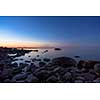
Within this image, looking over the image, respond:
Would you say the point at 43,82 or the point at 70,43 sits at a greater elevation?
the point at 70,43

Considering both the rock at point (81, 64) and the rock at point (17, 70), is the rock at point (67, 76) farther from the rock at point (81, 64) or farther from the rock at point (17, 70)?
the rock at point (17, 70)

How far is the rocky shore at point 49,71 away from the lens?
11.0ft

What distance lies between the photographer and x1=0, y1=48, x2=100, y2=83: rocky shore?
3.34m

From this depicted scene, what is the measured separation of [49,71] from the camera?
11.0 feet

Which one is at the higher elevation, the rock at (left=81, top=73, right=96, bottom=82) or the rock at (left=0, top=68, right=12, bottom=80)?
the rock at (left=0, top=68, right=12, bottom=80)

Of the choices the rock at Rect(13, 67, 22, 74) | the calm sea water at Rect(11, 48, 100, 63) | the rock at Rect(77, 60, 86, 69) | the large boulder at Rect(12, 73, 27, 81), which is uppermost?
the calm sea water at Rect(11, 48, 100, 63)

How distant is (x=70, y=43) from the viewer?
335 centimetres

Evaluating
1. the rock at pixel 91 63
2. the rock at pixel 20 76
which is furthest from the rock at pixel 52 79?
the rock at pixel 91 63

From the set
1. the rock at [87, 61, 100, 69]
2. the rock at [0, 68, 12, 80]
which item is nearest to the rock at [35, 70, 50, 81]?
the rock at [0, 68, 12, 80]

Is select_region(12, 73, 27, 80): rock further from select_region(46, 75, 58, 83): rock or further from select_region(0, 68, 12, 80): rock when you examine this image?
select_region(46, 75, 58, 83): rock
